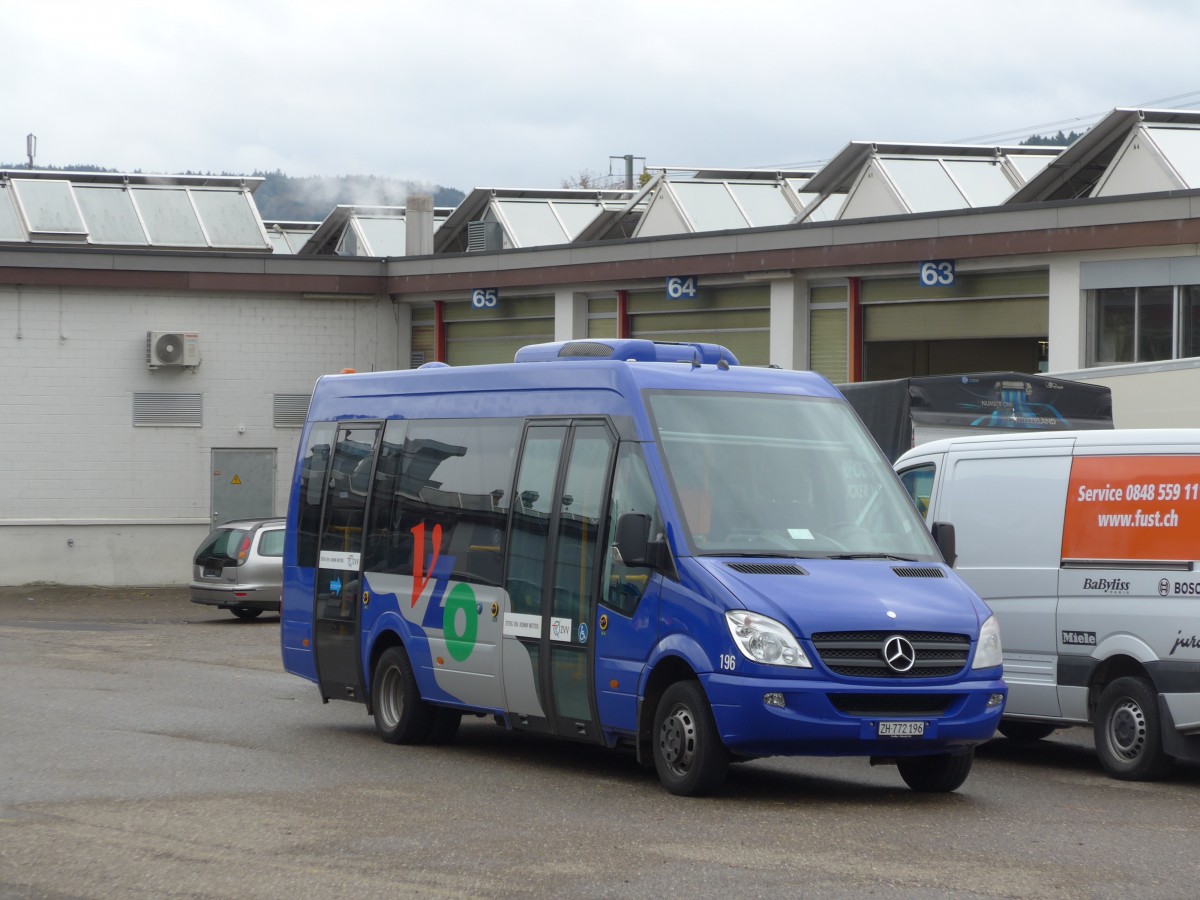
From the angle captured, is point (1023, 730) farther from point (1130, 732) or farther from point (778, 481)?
point (778, 481)

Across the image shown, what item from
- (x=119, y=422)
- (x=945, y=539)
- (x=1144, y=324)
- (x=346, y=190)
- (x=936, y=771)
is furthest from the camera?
(x=346, y=190)

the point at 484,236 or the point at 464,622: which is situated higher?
the point at 484,236

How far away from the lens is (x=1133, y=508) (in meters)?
11.6

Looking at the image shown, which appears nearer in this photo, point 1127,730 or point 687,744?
point 687,744

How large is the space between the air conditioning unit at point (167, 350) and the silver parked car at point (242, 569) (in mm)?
6076

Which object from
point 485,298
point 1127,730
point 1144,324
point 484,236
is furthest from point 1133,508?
point 484,236

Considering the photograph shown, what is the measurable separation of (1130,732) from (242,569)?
58.8 ft

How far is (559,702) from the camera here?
11.1m

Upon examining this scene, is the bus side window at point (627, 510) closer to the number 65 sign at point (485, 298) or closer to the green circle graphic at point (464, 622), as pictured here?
the green circle graphic at point (464, 622)

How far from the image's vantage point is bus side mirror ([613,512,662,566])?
33.0 feet

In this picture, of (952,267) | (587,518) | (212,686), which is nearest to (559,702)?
(587,518)

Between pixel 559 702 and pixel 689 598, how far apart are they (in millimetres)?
1562

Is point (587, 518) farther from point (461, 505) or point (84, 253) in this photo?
point (84, 253)

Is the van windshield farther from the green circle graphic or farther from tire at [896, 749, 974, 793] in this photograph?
the green circle graphic
